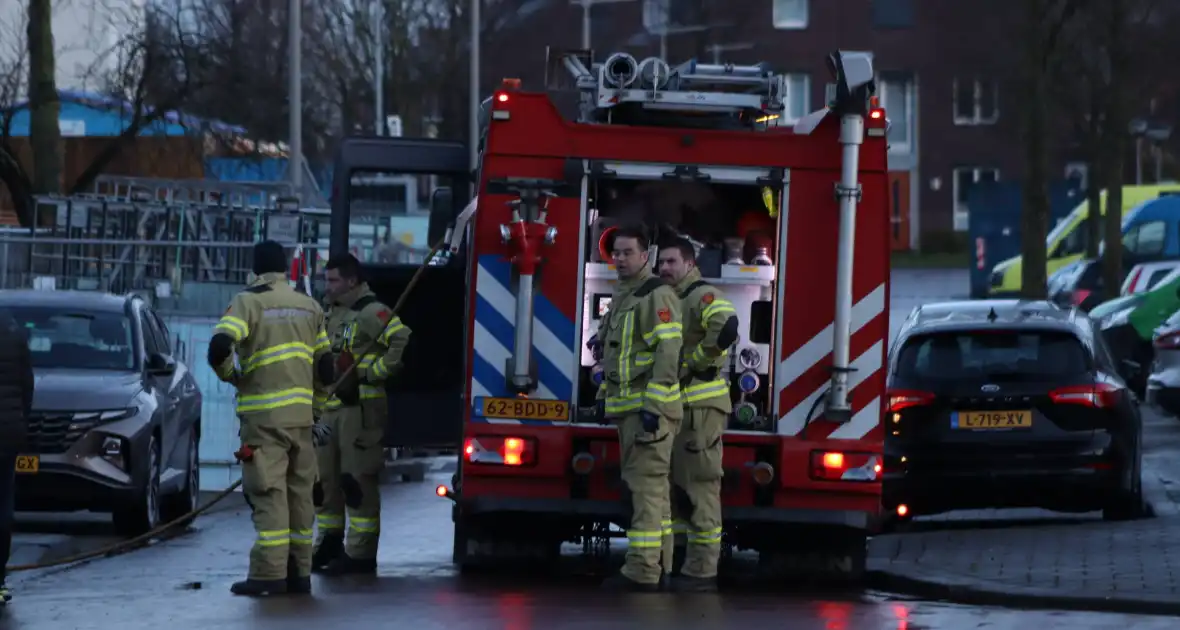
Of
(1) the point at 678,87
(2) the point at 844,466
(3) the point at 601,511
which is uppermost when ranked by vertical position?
(1) the point at 678,87

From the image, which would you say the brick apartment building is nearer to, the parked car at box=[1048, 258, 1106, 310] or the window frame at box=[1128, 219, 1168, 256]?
the window frame at box=[1128, 219, 1168, 256]

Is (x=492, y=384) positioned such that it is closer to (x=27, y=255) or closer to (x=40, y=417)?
(x=40, y=417)

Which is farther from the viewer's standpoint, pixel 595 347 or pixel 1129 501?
pixel 1129 501

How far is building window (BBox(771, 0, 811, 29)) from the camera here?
73938 millimetres

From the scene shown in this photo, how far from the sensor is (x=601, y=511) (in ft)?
40.1

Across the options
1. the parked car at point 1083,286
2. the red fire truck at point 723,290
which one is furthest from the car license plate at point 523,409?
the parked car at point 1083,286

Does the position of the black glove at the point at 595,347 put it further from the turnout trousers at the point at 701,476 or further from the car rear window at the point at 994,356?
the car rear window at the point at 994,356

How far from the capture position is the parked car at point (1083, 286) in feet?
129

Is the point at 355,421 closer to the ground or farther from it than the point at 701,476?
farther from it

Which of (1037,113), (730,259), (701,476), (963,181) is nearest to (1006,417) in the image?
(730,259)

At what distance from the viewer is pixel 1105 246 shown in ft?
128

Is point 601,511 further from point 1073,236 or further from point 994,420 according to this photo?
point 1073,236

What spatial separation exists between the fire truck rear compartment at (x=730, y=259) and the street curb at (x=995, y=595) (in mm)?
1127

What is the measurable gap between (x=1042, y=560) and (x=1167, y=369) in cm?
1074
